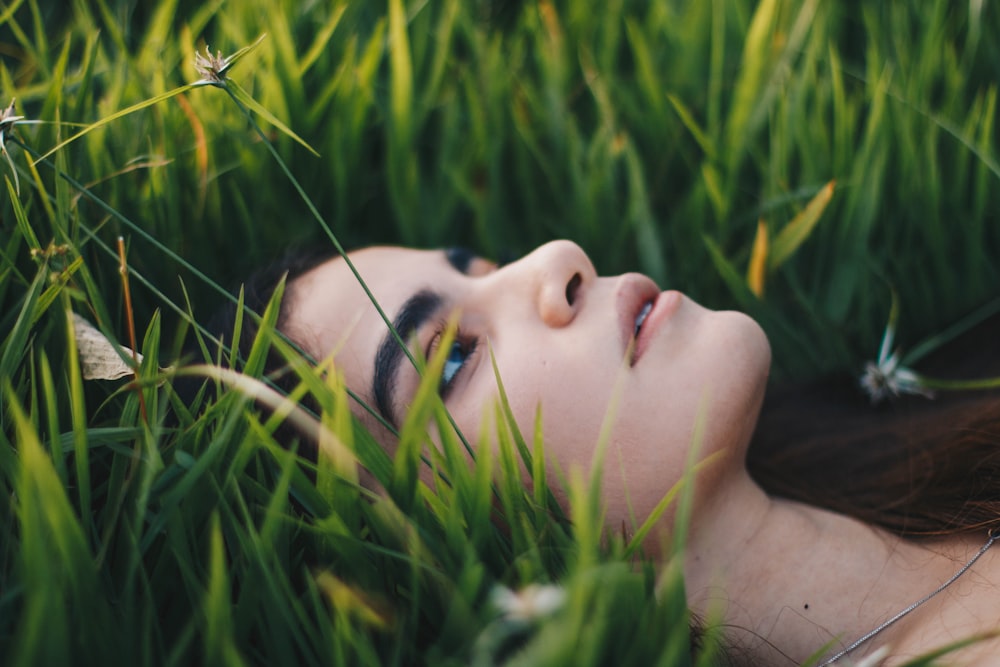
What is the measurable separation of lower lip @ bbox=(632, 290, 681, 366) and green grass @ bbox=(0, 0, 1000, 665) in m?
0.22

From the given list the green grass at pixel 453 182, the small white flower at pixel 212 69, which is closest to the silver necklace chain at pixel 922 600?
the green grass at pixel 453 182

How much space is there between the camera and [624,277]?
111 centimetres

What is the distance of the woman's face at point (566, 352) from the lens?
97cm

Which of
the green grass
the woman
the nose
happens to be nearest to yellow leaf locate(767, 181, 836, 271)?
the green grass

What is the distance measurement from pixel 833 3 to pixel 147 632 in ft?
5.48

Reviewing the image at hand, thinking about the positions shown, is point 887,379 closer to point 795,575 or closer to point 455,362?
point 795,575

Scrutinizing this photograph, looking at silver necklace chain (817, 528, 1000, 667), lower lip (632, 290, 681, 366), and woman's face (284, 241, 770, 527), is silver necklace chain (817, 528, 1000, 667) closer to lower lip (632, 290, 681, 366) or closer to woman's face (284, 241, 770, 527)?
woman's face (284, 241, 770, 527)

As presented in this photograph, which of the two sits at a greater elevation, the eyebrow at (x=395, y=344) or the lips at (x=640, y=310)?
the eyebrow at (x=395, y=344)

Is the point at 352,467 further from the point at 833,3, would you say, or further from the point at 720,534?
the point at 833,3

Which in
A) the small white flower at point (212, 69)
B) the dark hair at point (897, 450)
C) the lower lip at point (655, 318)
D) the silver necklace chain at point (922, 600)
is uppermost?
the small white flower at point (212, 69)

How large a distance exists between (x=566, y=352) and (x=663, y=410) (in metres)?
0.14

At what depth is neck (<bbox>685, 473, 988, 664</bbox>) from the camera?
0.99 meters

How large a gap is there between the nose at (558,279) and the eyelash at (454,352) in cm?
10

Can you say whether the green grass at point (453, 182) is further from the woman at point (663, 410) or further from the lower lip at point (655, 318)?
the lower lip at point (655, 318)
